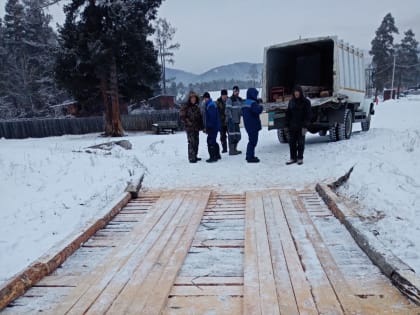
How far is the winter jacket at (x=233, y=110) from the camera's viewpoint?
888 cm

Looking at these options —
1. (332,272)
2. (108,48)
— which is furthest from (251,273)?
(108,48)

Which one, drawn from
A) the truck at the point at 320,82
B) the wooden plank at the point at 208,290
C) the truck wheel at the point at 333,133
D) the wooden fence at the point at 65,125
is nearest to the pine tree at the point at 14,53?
the wooden fence at the point at 65,125

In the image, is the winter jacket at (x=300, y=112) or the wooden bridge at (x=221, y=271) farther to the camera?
the winter jacket at (x=300, y=112)

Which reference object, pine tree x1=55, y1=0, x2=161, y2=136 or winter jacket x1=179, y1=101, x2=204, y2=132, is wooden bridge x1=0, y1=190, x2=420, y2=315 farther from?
pine tree x1=55, y1=0, x2=161, y2=136

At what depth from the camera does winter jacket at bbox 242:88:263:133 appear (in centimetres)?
789

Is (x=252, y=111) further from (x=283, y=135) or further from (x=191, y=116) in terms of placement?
(x=283, y=135)

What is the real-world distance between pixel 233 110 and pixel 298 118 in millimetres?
1910

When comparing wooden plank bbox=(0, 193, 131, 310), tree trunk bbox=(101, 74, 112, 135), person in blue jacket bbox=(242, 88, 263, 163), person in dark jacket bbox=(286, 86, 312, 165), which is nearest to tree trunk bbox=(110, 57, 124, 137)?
tree trunk bbox=(101, 74, 112, 135)

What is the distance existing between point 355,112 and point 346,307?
1094 centimetres

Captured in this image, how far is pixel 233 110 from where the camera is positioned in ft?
29.1

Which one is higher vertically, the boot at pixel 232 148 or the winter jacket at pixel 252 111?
the winter jacket at pixel 252 111

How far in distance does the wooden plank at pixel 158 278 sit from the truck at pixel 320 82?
6.38 m

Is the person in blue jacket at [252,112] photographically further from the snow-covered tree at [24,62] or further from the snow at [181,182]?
the snow-covered tree at [24,62]

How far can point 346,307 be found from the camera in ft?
7.84
